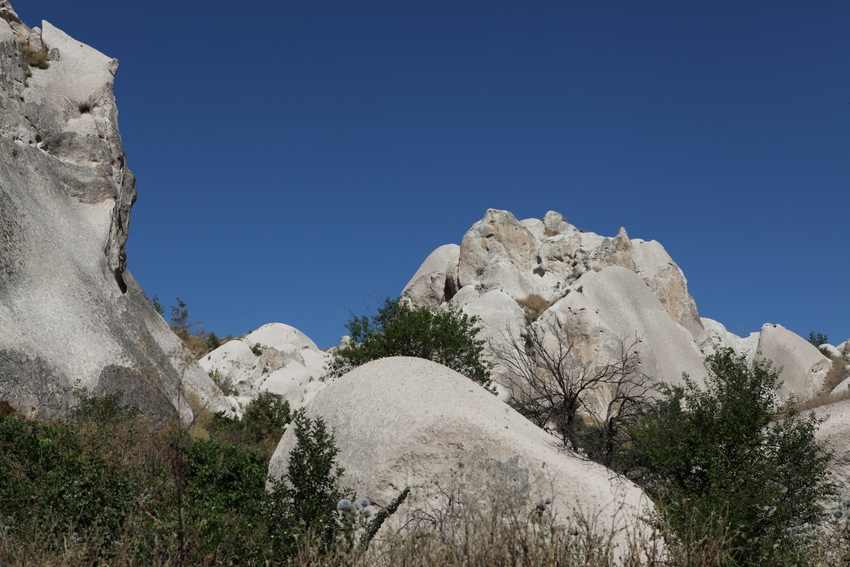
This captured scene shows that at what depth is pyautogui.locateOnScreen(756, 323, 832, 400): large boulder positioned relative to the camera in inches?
1358

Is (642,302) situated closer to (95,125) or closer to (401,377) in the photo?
(95,125)

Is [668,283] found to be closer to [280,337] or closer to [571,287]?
[571,287]

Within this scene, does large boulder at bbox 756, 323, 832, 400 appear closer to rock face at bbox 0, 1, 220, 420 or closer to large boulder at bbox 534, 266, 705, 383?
large boulder at bbox 534, 266, 705, 383

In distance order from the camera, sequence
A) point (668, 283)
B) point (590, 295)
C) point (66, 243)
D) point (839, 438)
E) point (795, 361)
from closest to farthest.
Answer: point (839, 438) < point (66, 243) < point (590, 295) < point (795, 361) < point (668, 283)

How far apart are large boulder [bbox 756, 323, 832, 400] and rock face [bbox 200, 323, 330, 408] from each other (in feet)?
64.6

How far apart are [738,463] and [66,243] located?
53.8 feet

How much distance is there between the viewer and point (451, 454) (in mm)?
10031

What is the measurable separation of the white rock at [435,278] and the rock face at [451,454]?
120 ft

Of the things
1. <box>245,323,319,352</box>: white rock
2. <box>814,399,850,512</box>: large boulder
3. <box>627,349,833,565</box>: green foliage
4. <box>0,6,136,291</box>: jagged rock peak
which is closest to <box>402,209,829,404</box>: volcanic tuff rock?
<box>245,323,319,352</box>: white rock

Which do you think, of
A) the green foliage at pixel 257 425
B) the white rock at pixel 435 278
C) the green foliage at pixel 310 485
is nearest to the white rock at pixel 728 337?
the white rock at pixel 435 278

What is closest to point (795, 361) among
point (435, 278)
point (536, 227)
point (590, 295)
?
point (590, 295)

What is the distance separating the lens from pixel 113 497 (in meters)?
9.55

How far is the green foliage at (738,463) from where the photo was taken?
8.88 m

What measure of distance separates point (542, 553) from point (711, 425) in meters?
7.32
